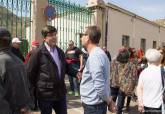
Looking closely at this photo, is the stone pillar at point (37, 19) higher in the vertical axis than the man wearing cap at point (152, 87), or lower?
higher


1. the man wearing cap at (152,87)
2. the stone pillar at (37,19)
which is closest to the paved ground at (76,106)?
the stone pillar at (37,19)

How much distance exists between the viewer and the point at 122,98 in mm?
8641

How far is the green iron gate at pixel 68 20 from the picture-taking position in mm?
13031

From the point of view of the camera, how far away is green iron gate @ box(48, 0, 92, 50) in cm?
1303

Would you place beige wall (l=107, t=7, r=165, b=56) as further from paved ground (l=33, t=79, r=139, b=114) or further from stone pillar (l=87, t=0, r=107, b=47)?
paved ground (l=33, t=79, r=139, b=114)

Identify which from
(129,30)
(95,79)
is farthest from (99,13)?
(95,79)

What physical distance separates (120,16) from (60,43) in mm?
5312

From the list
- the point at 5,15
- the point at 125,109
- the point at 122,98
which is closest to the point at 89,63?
the point at 122,98

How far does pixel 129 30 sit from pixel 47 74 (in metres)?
14.0

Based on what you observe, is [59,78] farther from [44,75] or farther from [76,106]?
[76,106]

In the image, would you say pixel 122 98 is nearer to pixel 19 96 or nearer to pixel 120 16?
pixel 19 96

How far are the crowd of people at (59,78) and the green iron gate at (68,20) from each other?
23.5 feet

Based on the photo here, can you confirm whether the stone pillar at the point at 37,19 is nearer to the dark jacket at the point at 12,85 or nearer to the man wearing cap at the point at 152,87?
the man wearing cap at the point at 152,87

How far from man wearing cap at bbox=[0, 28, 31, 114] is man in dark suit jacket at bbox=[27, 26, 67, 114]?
1.19m
